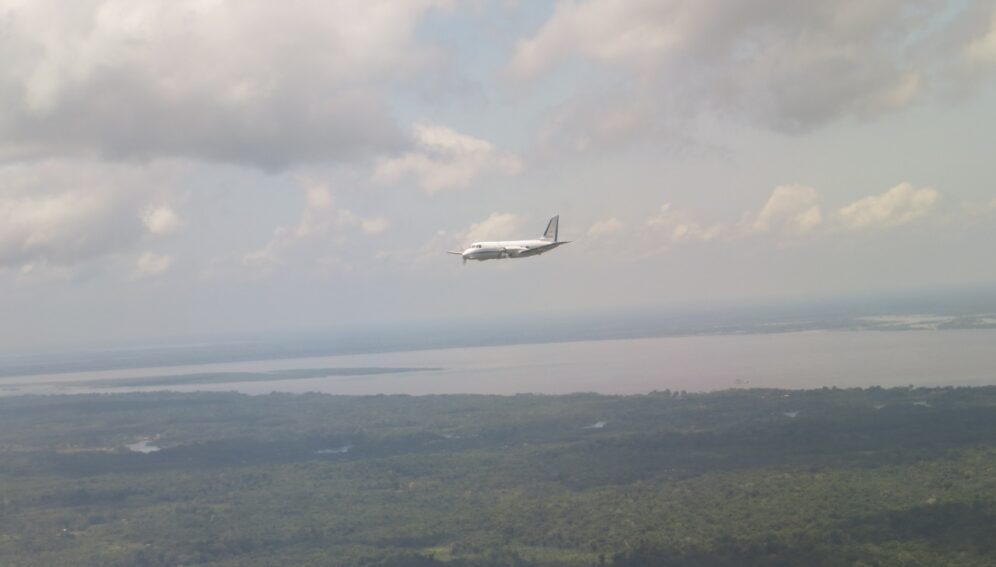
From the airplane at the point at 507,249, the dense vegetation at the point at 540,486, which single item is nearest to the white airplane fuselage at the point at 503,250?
the airplane at the point at 507,249

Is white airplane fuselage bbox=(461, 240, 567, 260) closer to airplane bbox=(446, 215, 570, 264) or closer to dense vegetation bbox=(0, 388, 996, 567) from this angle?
airplane bbox=(446, 215, 570, 264)

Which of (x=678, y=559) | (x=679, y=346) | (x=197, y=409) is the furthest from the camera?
(x=679, y=346)

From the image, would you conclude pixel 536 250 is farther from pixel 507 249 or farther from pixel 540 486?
pixel 540 486

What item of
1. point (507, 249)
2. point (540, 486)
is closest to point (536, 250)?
point (507, 249)

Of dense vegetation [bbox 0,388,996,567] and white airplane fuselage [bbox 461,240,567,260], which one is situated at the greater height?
white airplane fuselage [bbox 461,240,567,260]

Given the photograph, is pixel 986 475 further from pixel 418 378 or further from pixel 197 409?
pixel 418 378

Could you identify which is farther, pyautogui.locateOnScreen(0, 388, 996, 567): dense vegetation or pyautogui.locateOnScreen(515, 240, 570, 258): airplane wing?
pyautogui.locateOnScreen(0, 388, 996, 567): dense vegetation

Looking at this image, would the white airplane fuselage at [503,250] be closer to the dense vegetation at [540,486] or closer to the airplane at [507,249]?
the airplane at [507,249]

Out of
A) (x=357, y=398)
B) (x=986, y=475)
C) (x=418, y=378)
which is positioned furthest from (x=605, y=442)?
(x=418, y=378)

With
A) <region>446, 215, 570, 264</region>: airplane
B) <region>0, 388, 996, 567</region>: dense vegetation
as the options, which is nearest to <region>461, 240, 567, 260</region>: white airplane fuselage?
<region>446, 215, 570, 264</region>: airplane
